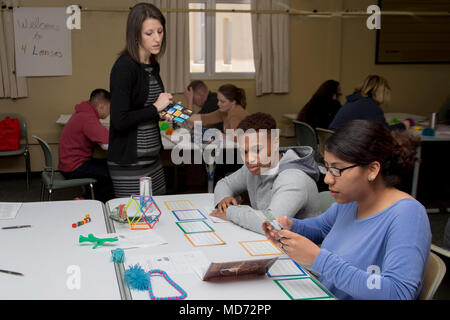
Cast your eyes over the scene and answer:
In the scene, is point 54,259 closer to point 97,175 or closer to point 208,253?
point 208,253

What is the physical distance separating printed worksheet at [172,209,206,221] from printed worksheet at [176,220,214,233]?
0.06 metres

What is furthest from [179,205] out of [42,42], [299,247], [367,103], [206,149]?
[42,42]

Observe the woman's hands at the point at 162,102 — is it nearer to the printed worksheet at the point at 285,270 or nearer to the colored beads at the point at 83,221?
the colored beads at the point at 83,221

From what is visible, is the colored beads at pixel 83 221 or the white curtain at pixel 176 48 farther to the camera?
the white curtain at pixel 176 48

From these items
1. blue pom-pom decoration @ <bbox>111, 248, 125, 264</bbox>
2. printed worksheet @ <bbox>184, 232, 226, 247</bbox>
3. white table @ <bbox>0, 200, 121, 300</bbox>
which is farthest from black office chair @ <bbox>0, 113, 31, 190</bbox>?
blue pom-pom decoration @ <bbox>111, 248, 125, 264</bbox>

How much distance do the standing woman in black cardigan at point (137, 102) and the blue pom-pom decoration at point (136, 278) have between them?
3.61 feet

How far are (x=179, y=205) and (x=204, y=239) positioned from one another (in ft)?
1.67

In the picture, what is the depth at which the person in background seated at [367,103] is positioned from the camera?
4320 millimetres

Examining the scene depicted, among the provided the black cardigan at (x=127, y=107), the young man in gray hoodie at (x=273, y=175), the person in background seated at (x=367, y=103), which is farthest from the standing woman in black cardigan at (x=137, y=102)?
the person in background seated at (x=367, y=103)

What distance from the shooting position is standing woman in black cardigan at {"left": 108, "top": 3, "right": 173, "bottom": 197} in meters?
2.47

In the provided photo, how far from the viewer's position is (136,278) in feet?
5.09

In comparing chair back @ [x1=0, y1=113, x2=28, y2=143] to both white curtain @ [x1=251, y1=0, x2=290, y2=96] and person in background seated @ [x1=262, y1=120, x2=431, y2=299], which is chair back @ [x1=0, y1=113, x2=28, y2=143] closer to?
white curtain @ [x1=251, y1=0, x2=290, y2=96]

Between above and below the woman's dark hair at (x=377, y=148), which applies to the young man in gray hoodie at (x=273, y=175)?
below

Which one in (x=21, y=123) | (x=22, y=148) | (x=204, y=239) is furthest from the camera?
(x=21, y=123)
